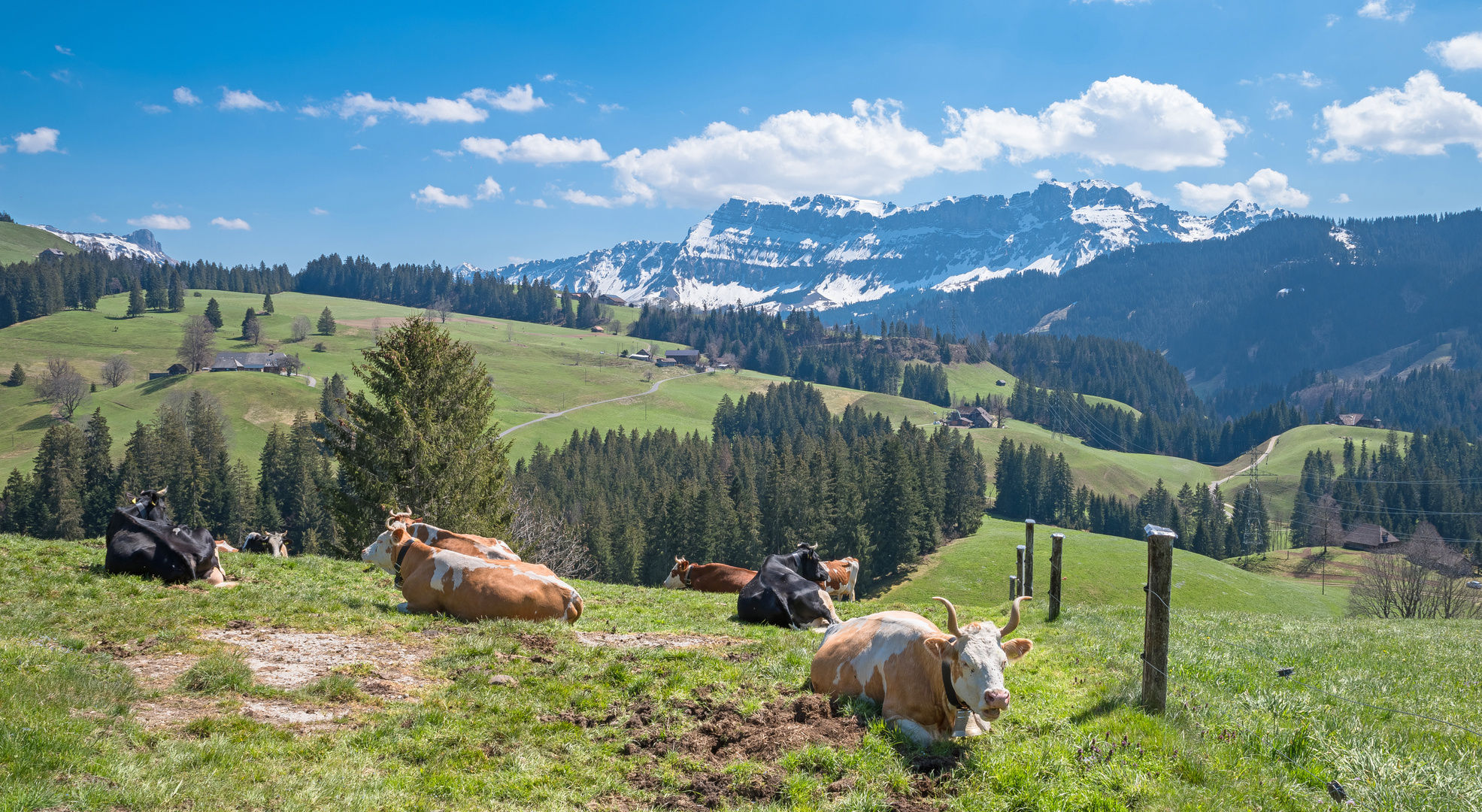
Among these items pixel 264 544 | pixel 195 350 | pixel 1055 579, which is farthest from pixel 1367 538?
pixel 195 350

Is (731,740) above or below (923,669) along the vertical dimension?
below

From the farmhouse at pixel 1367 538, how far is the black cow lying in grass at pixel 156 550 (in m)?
173

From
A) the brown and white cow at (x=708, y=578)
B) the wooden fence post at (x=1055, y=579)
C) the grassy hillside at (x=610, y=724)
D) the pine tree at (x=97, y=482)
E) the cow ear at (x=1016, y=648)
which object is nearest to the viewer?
the grassy hillside at (x=610, y=724)

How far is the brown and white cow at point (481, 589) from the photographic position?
14430 millimetres

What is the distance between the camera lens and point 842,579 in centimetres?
3212

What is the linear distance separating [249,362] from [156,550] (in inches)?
7728

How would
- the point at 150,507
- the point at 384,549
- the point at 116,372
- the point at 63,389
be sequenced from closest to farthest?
1. the point at 150,507
2. the point at 384,549
3. the point at 63,389
4. the point at 116,372

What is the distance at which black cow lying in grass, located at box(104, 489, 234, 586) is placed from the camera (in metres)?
15.4

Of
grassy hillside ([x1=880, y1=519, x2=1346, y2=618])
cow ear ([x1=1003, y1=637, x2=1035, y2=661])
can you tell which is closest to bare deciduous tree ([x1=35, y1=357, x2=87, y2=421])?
grassy hillside ([x1=880, y1=519, x2=1346, y2=618])

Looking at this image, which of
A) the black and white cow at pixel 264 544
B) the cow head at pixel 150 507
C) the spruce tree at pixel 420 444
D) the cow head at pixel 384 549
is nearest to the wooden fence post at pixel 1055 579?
the cow head at pixel 384 549

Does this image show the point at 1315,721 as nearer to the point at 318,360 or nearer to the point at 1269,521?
the point at 1269,521

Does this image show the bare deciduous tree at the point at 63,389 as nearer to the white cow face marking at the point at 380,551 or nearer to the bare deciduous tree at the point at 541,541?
the bare deciduous tree at the point at 541,541

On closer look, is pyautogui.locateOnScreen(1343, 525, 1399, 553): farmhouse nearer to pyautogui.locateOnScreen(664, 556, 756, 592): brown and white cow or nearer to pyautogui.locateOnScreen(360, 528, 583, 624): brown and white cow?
pyautogui.locateOnScreen(664, 556, 756, 592): brown and white cow

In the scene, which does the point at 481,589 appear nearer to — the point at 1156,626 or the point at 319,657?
the point at 319,657
